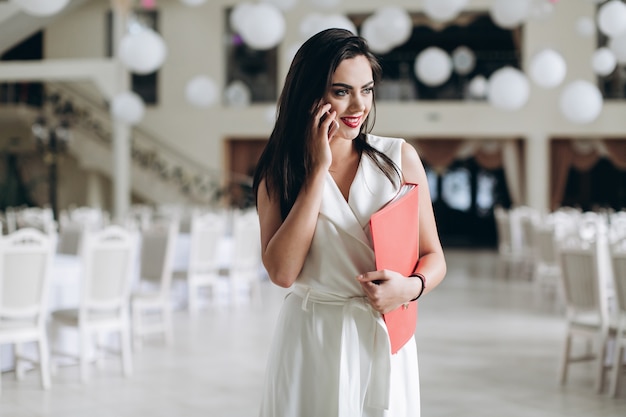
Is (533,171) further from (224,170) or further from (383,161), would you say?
(383,161)

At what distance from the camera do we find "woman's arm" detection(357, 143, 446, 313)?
142cm

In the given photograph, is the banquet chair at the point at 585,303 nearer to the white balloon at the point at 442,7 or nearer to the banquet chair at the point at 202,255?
the white balloon at the point at 442,7

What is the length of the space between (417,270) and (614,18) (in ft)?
19.6

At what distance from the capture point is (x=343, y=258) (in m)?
1.49

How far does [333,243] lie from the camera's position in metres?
1.50

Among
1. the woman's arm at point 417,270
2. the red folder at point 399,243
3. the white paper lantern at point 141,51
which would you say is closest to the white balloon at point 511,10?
the white paper lantern at point 141,51

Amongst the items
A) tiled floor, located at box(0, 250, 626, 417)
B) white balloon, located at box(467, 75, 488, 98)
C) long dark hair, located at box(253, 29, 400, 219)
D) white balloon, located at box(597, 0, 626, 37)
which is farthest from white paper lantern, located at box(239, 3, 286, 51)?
white balloon, located at box(467, 75, 488, 98)

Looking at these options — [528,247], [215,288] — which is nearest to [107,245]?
[215,288]

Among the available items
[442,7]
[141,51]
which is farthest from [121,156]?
[442,7]

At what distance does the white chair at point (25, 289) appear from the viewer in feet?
14.8

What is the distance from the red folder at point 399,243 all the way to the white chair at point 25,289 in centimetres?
349

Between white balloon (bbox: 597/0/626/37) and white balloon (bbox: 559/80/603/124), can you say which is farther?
white balloon (bbox: 559/80/603/124)

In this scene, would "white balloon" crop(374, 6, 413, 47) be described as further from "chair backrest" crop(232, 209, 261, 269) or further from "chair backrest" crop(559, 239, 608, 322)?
"chair backrest" crop(559, 239, 608, 322)

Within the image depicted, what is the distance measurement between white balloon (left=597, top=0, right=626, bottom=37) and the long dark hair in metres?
5.83
